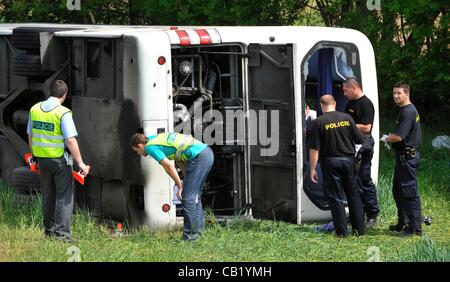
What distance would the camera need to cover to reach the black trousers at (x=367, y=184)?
408 inches

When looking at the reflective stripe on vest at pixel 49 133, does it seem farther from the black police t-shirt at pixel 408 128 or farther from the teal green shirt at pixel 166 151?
the black police t-shirt at pixel 408 128

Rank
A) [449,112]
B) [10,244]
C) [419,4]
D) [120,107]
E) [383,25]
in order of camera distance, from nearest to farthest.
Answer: [10,244], [120,107], [419,4], [383,25], [449,112]

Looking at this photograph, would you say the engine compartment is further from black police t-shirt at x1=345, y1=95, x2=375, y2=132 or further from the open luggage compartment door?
black police t-shirt at x1=345, y1=95, x2=375, y2=132

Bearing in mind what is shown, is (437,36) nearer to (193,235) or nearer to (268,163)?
(268,163)

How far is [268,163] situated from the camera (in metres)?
10.5

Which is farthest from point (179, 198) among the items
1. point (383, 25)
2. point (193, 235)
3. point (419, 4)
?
point (383, 25)

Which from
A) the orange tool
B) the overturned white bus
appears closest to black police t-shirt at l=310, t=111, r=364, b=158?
the overturned white bus

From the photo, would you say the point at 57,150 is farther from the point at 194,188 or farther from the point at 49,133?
the point at 194,188

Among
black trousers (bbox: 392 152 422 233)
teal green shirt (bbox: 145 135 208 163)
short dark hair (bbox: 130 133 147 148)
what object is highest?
short dark hair (bbox: 130 133 147 148)

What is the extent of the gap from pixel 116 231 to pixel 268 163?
170 centimetres

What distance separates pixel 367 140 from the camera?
1038cm

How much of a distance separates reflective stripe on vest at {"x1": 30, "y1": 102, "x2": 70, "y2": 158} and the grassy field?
0.78 meters

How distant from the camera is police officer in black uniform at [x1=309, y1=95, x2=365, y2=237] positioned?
990 cm

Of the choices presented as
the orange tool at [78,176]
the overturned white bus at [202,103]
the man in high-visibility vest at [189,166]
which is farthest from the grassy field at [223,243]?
the orange tool at [78,176]
